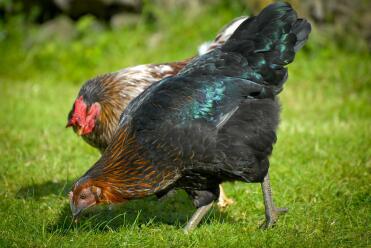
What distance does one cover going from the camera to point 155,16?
1210cm

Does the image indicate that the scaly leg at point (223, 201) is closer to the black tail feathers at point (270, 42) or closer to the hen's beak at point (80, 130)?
the black tail feathers at point (270, 42)

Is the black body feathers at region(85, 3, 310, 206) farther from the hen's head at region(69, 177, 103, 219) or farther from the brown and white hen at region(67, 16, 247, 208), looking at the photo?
the brown and white hen at region(67, 16, 247, 208)

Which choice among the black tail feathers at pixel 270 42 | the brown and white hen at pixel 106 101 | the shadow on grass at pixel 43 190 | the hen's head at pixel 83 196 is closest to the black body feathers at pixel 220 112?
the black tail feathers at pixel 270 42

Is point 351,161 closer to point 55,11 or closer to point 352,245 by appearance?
point 352,245

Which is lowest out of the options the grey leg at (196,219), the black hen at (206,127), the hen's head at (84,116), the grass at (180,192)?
the grass at (180,192)

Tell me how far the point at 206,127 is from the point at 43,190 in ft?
7.51

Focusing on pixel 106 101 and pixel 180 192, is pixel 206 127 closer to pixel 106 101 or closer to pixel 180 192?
pixel 106 101

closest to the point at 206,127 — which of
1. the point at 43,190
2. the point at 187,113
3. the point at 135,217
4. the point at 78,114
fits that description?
the point at 187,113

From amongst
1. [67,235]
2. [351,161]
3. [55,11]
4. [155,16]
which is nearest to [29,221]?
[67,235]

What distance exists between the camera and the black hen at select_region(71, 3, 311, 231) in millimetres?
4289

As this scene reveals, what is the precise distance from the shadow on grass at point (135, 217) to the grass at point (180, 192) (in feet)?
0.05

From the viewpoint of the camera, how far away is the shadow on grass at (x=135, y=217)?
15.8 feet

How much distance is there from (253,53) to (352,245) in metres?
1.68

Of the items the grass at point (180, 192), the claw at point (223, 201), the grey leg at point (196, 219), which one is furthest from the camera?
the claw at point (223, 201)
